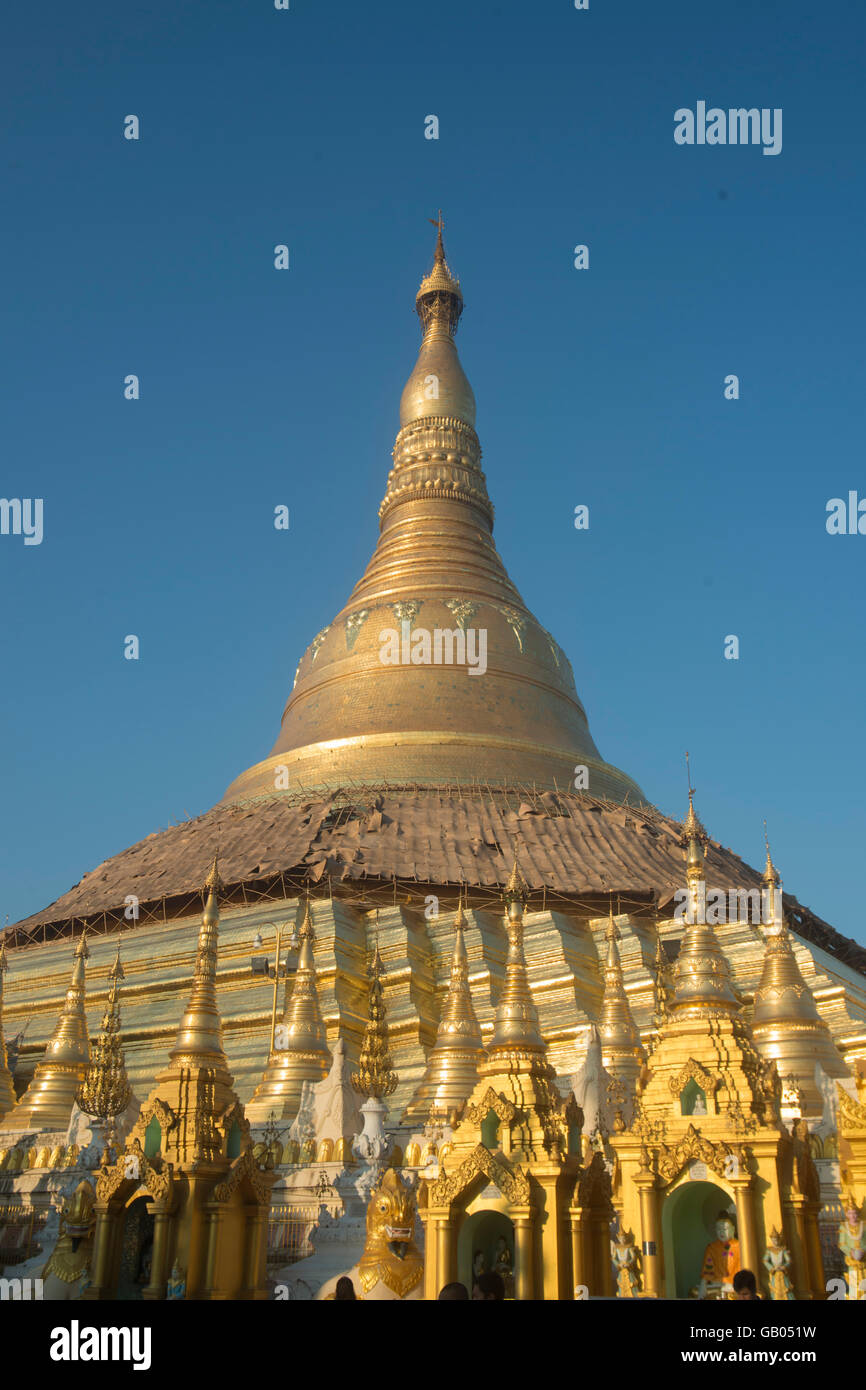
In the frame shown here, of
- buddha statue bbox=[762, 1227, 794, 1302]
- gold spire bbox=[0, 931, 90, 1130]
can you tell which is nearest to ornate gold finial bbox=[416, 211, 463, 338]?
gold spire bbox=[0, 931, 90, 1130]

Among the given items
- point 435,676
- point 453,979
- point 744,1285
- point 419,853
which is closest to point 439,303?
point 435,676

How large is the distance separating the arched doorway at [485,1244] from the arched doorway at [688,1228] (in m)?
1.61

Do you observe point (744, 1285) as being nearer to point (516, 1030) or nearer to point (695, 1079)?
point (695, 1079)

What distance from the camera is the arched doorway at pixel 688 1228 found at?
11.6m

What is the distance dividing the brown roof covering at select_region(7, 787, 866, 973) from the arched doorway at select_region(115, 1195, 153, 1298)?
14335 mm

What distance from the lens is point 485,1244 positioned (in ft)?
39.3

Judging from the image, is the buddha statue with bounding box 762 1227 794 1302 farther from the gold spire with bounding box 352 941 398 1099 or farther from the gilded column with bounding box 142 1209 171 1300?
the gold spire with bounding box 352 941 398 1099

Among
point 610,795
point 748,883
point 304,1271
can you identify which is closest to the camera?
point 304,1271

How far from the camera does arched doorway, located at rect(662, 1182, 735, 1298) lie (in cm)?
1161

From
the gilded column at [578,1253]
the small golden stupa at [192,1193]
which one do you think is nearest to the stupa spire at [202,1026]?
the small golden stupa at [192,1193]

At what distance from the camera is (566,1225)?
1141cm

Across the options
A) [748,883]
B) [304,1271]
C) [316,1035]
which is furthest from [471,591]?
[304,1271]
